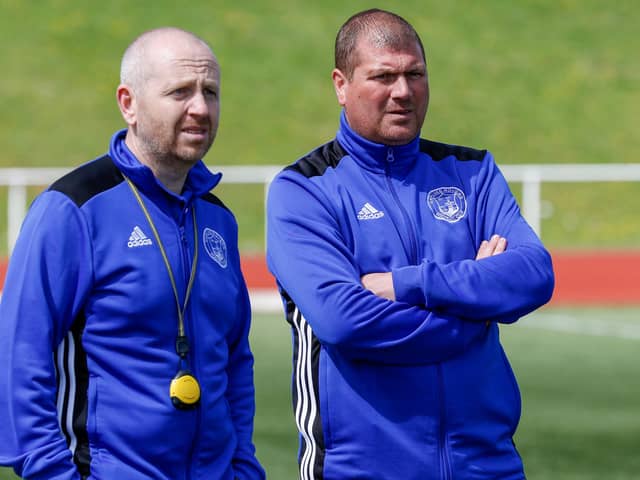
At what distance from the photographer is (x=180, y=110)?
10.7 feet

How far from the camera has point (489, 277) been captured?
12.4 feet

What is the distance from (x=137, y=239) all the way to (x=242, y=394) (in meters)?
0.56

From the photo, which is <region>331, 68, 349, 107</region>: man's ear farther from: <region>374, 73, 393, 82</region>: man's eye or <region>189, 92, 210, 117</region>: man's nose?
Answer: <region>189, 92, 210, 117</region>: man's nose

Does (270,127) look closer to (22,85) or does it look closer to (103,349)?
(22,85)

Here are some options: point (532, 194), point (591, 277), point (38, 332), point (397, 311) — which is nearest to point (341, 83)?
point (397, 311)

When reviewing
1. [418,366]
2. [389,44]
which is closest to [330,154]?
[389,44]

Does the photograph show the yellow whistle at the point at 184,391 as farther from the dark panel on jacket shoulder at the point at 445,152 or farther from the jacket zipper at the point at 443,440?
the dark panel on jacket shoulder at the point at 445,152

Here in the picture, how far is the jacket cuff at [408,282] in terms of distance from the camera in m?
3.71

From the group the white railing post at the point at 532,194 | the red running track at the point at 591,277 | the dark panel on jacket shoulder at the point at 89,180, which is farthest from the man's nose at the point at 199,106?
the white railing post at the point at 532,194

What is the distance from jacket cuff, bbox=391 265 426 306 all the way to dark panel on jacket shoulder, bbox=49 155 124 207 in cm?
88

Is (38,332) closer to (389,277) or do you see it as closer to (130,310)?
(130,310)

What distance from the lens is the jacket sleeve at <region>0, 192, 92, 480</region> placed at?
3059 millimetres

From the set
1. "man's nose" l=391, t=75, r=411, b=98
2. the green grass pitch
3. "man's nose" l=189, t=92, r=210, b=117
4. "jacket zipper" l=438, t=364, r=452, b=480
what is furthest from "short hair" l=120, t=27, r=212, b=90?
the green grass pitch

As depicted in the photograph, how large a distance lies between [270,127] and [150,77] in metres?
23.8
